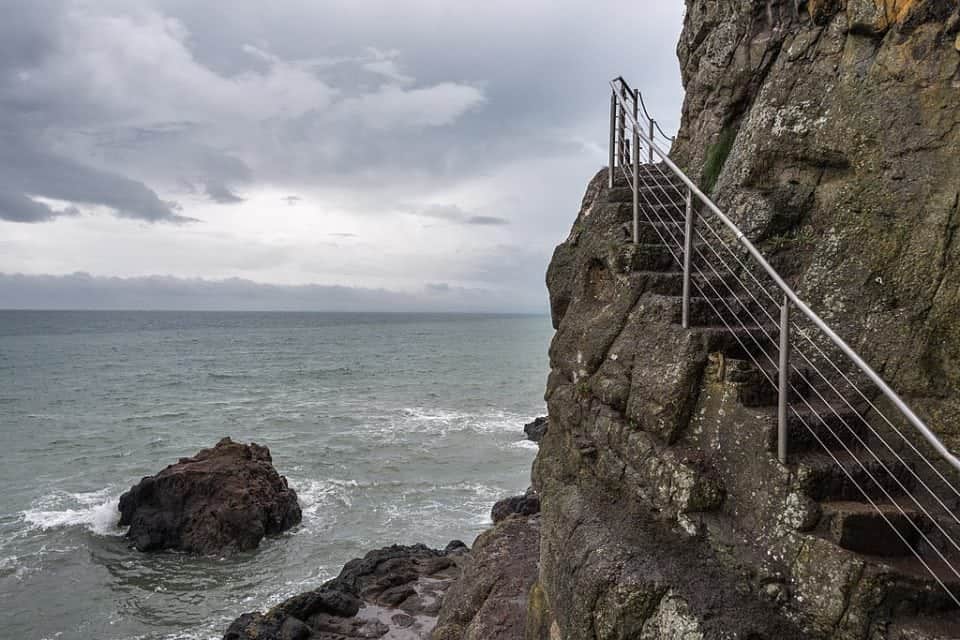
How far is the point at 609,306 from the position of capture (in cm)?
669

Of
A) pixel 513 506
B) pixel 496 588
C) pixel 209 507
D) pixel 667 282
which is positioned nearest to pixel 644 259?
pixel 667 282

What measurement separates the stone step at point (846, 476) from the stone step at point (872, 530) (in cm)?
20

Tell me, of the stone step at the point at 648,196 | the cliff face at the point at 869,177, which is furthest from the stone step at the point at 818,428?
the stone step at the point at 648,196

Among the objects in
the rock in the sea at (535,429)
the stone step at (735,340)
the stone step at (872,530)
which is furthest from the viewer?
the rock in the sea at (535,429)

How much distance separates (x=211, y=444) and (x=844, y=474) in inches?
1242

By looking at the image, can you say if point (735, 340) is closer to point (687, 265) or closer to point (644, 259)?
point (687, 265)

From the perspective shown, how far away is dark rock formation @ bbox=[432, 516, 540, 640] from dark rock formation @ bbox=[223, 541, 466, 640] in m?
3.41

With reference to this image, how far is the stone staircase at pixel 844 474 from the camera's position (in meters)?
3.75

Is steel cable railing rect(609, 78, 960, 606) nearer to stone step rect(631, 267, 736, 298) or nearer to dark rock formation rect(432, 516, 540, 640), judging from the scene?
stone step rect(631, 267, 736, 298)

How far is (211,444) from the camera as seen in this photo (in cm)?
3083

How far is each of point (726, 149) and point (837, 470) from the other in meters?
6.22

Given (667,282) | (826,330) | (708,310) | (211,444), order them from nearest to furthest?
(826,330) < (708,310) < (667,282) < (211,444)

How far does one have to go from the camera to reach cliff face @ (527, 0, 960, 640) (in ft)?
13.7

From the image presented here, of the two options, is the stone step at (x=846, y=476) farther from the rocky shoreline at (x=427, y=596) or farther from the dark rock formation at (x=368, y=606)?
the dark rock formation at (x=368, y=606)
